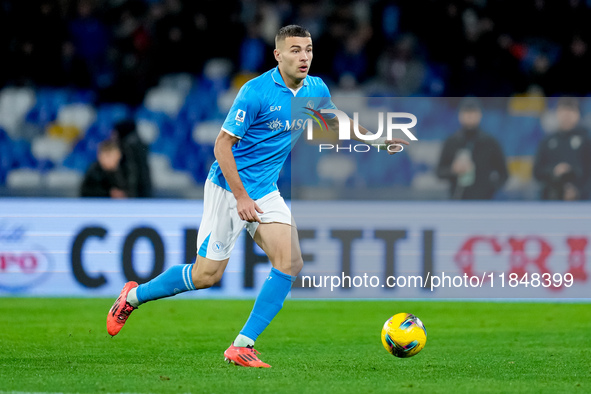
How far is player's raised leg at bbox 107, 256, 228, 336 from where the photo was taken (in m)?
5.80

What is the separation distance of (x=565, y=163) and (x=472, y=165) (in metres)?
1.01

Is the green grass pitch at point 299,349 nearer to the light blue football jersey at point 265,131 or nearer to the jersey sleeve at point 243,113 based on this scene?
the light blue football jersey at point 265,131

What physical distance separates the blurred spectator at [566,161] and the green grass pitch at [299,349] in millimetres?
1240

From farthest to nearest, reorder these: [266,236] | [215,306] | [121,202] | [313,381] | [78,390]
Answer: [121,202], [215,306], [266,236], [313,381], [78,390]

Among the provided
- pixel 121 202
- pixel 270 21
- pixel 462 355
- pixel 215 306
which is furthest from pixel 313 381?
pixel 270 21

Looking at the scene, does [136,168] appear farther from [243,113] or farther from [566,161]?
[243,113]

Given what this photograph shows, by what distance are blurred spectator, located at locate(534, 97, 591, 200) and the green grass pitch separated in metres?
1.24

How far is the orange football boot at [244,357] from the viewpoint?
5.54 m

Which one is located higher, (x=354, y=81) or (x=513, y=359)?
(x=354, y=81)

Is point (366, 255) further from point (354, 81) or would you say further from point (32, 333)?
point (354, 81)

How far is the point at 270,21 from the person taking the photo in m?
15.0

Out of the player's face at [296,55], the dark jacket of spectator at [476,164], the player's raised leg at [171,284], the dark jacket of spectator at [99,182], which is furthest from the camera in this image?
the dark jacket of spectator at [99,182]

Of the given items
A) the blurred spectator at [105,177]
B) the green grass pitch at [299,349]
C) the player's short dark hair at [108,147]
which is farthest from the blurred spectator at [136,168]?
the green grass pitch at [299,349]

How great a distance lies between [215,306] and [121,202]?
158 cm
